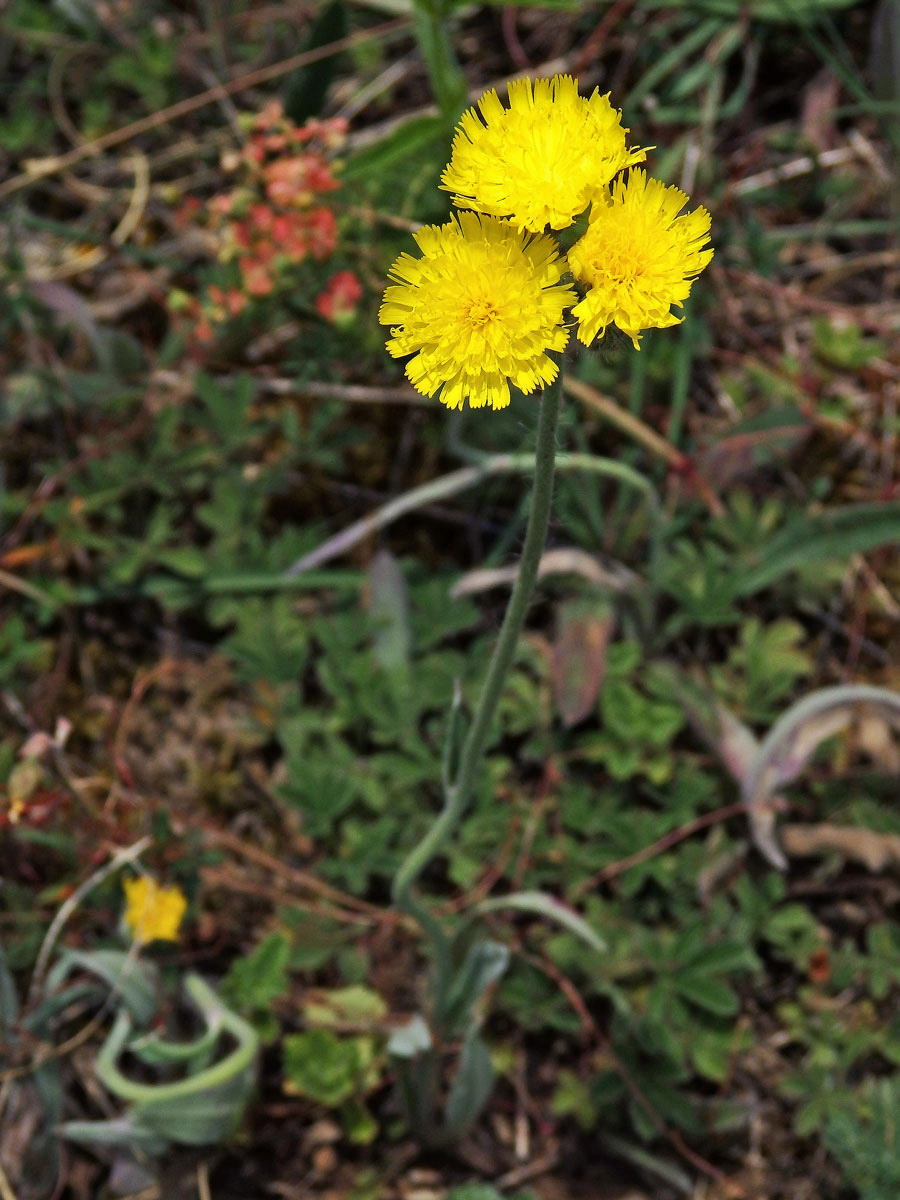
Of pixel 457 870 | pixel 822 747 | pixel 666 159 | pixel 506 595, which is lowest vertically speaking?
pixel 457 870

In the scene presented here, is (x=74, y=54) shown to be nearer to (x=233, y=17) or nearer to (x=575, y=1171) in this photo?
(x=233, y=17)

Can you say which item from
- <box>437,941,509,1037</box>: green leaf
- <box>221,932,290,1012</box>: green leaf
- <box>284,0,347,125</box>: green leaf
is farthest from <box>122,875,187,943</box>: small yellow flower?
<box>284,0,347,125</box>: green leaf

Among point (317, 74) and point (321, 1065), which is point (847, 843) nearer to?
point (321, 1065)

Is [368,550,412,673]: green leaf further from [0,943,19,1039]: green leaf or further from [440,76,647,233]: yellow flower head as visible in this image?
[440,76,647,233]: yellow flower head

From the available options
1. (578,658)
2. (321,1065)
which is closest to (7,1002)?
(321,1065)

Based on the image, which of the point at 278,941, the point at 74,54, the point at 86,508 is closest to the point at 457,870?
the point at 278,941

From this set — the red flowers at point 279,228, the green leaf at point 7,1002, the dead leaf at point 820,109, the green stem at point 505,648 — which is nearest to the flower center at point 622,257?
the green stem at point 505,648
